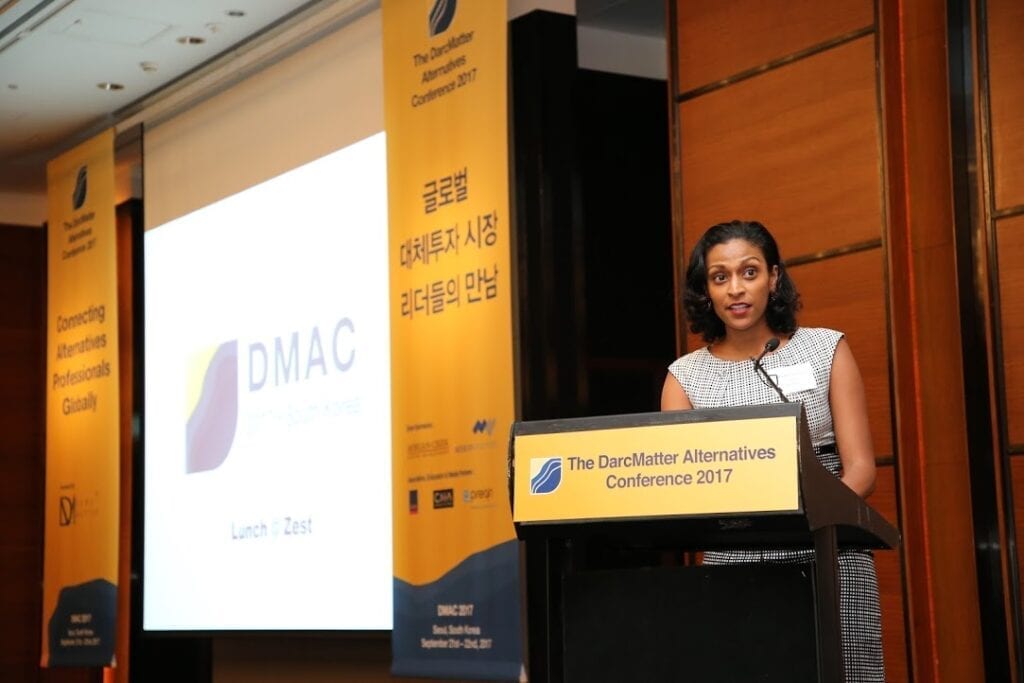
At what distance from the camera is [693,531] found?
2.26m

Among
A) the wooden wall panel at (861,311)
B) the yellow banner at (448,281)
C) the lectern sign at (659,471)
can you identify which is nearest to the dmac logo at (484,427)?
the yellow banner at (448,281)

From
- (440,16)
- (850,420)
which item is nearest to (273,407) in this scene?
(440,16)

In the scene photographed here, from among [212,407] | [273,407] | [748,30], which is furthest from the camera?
[212,407]

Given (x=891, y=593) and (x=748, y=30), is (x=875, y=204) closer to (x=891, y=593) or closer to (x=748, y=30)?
(x=748, y=30)

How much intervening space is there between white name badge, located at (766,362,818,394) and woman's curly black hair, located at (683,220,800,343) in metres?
0.10

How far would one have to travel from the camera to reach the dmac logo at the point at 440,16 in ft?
18.0

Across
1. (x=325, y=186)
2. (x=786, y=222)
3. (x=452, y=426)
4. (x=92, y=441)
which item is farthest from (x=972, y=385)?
(x=92, y=441)

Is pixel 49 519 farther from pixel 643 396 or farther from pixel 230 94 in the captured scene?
pixel 643 396

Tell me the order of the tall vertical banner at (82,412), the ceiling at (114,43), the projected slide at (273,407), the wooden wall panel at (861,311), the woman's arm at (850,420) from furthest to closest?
the tall vertical banner at (82,412) → the ceiling at (114,43) → the projected slide at (273,407) → the wooden wall panel at (861,311) → the woman's arm at (850,420)

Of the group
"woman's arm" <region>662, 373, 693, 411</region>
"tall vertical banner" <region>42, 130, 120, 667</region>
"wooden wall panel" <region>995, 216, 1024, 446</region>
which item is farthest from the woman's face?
"tall vertical banner" <region>42, 130, 120, 667</region>

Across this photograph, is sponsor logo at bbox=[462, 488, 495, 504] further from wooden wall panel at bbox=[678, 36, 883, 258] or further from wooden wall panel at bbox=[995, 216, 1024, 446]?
wooden wall panel at bbox=[995, 216, 1024, 446]

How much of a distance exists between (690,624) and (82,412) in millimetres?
6636

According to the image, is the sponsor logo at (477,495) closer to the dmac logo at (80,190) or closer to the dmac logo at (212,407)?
the dmac logo at (212,407)

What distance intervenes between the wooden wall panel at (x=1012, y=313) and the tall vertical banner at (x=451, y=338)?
1.86 meters
